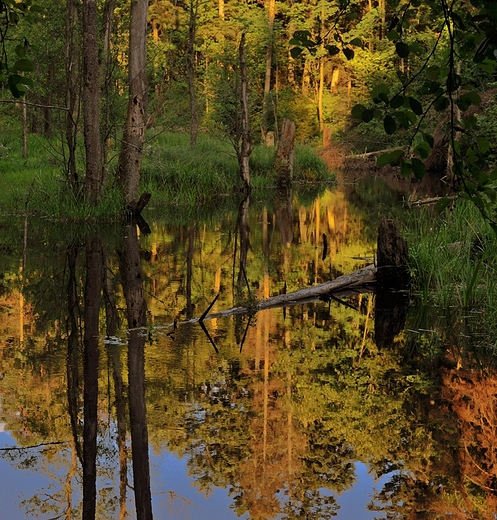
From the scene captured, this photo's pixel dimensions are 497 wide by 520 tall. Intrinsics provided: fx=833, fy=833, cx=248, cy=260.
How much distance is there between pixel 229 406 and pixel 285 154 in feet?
72.1

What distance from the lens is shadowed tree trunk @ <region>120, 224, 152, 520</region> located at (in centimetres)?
391

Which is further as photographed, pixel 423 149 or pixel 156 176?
pixel 156 176

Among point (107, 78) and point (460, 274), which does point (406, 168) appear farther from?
point (107, 78)

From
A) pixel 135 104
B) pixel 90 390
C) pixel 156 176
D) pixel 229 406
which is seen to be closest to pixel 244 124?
pixel 156 176

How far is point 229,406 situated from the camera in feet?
16.7

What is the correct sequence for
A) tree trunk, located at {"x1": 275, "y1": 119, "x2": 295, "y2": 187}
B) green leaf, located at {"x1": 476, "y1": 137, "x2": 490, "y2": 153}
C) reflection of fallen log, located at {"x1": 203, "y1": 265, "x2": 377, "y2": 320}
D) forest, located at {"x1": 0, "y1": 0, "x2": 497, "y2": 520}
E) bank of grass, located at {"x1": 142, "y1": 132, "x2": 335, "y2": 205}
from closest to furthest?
1. green leaf, located at {"x1": 476, "y1": 137, "x2": 490, "y2": 153}
2. forest, located at {"x1": 0, "y1": 0, "x2": 497, "y2": 520}
3. reflection of fallen log, located at {"x1": 203, "y1": 265, "x2": 377, "y2": 320}
4. bank of grass, located at {"x1": 142, "y1": 132, "x2": 335, "y2": 205}
5. tree trunk, located at {"x1": 275, "y1": 119, "x2": 295, "y2": 187}

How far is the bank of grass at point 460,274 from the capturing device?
7414mm

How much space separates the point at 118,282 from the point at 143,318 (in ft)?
6.53

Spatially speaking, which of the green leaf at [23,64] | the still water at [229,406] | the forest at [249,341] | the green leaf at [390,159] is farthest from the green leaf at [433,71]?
the still water at [229,406]

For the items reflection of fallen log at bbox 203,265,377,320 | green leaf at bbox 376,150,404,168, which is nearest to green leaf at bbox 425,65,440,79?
green leaf at bbox 376,150,404,168

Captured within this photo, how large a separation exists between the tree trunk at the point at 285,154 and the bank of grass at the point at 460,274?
1656cm

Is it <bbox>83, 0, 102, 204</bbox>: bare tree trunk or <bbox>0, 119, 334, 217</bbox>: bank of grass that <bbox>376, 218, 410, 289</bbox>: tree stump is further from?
<bbox>83, 0, 102, 204</bbox>: bare tree trunk

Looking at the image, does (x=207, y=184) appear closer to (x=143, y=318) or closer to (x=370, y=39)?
(x=143, y=318)

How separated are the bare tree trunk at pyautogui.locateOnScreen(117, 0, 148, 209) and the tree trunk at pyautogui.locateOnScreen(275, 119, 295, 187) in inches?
415
